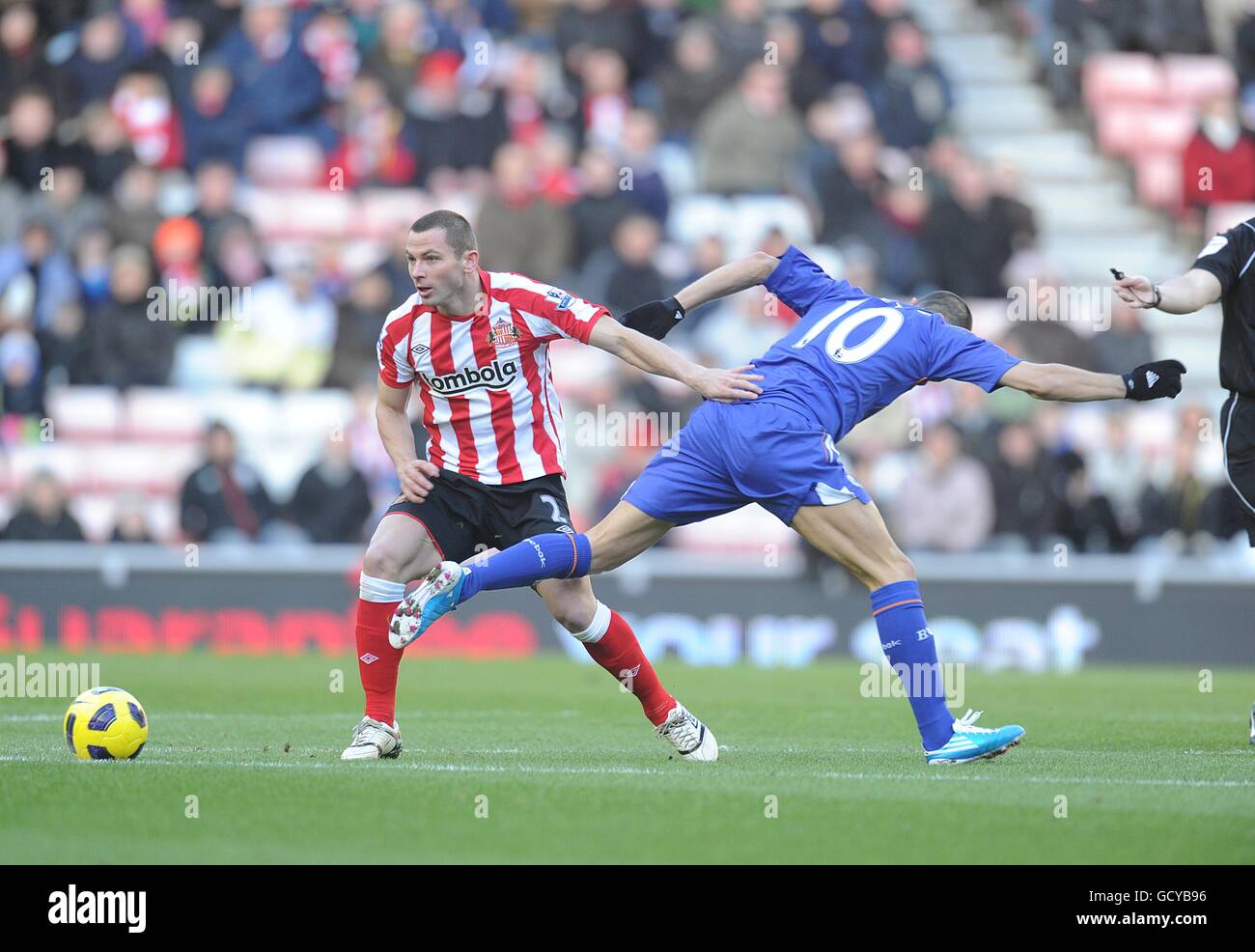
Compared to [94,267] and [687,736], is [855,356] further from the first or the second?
[94,267]

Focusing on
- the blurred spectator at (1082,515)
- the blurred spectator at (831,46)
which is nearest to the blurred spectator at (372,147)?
the blurred spectator at (831,46)

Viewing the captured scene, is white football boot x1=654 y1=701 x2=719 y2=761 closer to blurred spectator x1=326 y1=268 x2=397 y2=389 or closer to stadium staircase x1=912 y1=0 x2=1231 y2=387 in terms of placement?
blurred spectator x1=326 y1=268 x2=397 y2=389

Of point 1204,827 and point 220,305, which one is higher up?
point 220,305

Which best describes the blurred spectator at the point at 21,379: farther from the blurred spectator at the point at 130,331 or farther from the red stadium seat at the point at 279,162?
the red stadium seat at the point at 279,162

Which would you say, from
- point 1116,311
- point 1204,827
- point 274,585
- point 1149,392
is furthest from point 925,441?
point 1204,827

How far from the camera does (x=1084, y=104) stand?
23.3 m

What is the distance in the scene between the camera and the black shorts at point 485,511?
27.0ft

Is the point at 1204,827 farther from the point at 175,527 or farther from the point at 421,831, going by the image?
the point at 175,527

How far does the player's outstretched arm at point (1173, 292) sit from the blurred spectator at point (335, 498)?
9.54m

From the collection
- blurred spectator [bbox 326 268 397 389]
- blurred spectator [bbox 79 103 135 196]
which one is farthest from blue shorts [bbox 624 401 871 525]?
blurred spectator [bbox 79 103 135 196]

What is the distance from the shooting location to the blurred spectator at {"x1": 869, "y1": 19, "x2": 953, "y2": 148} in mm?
21109

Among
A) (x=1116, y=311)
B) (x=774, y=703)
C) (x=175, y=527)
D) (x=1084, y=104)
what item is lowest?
(x=774, y=703)

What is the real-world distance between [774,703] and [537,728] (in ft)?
7.61

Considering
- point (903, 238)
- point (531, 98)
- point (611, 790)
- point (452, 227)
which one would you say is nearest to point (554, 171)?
point (531, 98)
